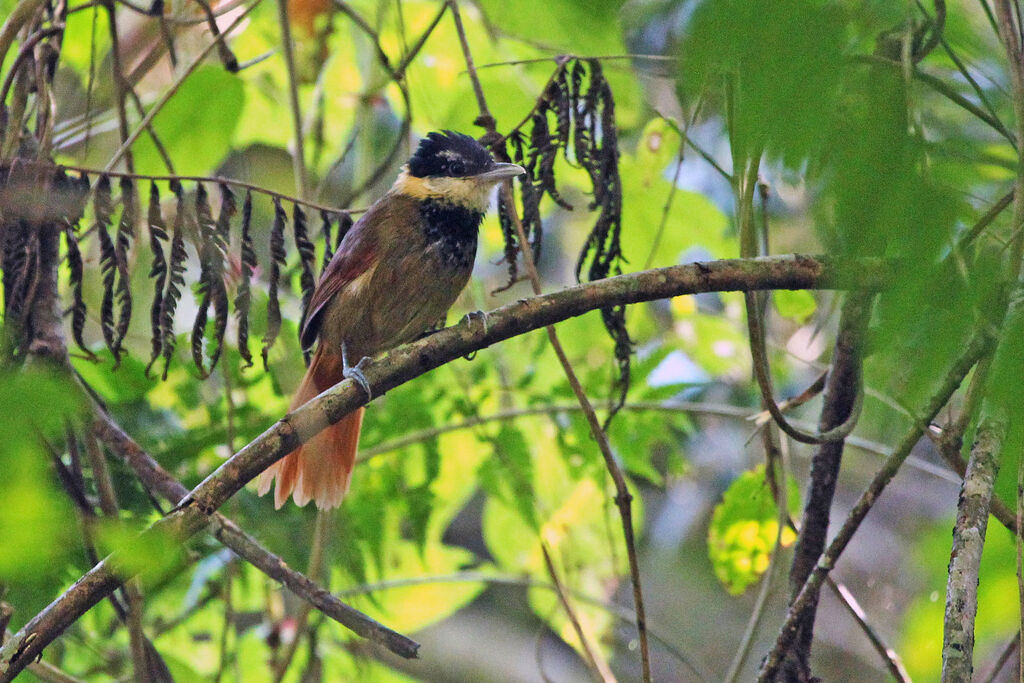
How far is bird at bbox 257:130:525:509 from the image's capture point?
287 centimetres

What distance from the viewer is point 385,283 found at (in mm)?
2916

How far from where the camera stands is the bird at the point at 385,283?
2867 millimetres

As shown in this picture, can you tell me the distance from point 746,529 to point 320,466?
1.26 m

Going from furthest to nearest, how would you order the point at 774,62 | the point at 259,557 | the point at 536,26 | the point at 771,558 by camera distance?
the point at 536,26, the point at 771,558, the point at 259,557, the point at 774,62

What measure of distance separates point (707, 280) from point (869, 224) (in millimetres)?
1062

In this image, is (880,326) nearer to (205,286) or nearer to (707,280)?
(707,280)

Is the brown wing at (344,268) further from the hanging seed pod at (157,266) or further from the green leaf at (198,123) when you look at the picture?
the hanging seed pod at (157,266)

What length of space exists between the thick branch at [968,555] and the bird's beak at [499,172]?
4.91ft

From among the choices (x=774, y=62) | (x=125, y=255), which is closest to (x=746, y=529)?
(x=125, y=255)

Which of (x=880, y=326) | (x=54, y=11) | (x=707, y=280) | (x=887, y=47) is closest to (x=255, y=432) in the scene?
(x=54, y=11)

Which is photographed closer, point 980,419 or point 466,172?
point 980,419

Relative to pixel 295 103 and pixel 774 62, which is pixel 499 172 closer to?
pixel 295 103

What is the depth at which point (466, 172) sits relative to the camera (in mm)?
3021

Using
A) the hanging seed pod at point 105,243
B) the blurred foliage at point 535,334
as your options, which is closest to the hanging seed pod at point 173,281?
the hanging seed pod at point 105,243
